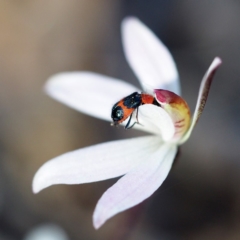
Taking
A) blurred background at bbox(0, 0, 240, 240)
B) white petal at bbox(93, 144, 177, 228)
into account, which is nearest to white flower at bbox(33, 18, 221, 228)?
white petal at bbox(93, 144, 177, 228)

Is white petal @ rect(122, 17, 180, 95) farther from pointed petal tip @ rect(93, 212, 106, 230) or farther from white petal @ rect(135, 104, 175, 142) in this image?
pointed petal tip @ rect(93, 212, 106, 230)

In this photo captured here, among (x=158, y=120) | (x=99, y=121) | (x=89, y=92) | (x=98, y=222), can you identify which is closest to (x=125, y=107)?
(x=158, y=120)

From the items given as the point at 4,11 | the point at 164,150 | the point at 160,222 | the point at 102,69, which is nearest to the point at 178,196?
the point at 160,222

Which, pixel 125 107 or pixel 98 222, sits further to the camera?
pixel 125 107

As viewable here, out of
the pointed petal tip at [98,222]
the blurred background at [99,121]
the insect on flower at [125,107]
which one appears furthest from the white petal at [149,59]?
the blurred background at [99,121]

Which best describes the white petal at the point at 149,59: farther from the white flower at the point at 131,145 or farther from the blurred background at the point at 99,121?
the blurred background at the point at 99,121

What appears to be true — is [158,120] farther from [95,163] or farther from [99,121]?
[99,121]
